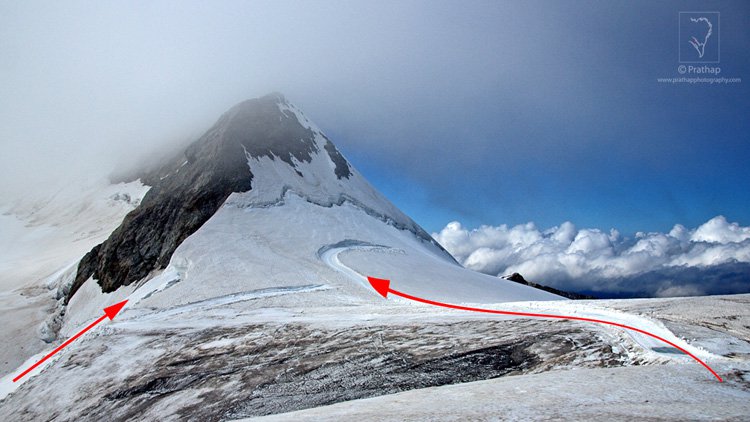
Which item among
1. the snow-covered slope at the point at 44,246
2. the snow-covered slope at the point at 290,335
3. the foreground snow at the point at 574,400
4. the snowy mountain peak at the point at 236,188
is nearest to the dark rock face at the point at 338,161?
the snowy mountain peak at the point at 236,188

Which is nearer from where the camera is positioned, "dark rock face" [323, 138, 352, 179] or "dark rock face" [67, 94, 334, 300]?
"dark rock face" [67, 94, 334, 300]

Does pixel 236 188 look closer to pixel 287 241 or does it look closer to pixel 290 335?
pixel 287 241

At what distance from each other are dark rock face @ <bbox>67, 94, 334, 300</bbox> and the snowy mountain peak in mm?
90

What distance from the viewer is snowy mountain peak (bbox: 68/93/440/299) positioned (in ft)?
111

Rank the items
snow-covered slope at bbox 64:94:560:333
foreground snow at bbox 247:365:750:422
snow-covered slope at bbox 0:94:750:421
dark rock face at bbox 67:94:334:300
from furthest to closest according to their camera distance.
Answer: dark rock face at bbox 67:94:334:300
snow-covered slope at bbox 64:94:560:333
snow-covered slope at bbox 0:94:750:421
foreground snow at bbox 247:365:750:422

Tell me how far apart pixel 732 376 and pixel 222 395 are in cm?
838

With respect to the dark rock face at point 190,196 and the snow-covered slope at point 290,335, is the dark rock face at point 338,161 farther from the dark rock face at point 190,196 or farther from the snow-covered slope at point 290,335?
the snow-covered slope at point 290,335

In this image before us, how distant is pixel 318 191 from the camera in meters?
43.0

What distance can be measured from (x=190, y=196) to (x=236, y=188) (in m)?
4.33

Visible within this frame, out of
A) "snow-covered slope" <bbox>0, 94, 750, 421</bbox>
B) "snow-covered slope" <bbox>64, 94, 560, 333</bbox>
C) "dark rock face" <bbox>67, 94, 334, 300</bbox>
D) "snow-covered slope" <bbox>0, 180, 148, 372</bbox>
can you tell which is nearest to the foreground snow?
"snow-covered slope" <bbox>0, 94, 750, 421</bbox>

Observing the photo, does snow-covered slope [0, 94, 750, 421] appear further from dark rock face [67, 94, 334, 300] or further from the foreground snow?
dark rock face [67, 94, 334, 300]

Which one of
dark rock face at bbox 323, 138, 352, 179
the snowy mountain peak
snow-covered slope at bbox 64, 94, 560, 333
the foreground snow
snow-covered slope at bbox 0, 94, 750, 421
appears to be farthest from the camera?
dark rock face at bbox 323, 138, 352, 179

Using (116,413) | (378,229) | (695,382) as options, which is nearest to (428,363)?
(695,382)

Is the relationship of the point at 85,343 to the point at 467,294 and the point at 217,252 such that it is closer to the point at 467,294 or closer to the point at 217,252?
the point at 217,252
